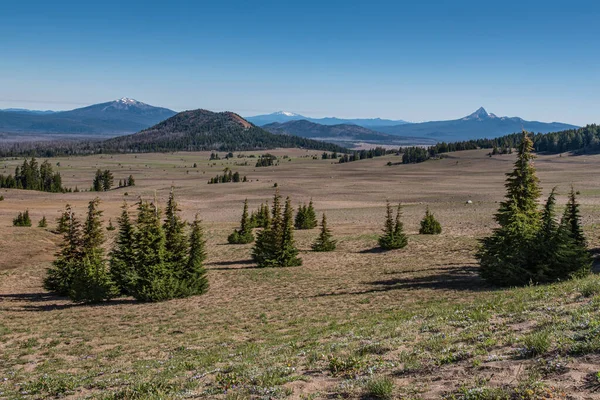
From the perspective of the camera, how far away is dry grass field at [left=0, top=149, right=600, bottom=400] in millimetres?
9211

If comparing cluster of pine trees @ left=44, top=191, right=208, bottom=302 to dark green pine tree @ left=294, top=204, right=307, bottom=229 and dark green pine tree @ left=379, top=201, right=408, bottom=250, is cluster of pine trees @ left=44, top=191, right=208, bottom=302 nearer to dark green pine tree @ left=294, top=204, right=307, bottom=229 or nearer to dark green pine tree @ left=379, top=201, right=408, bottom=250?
dark green pine tree @ left=379, top=201, right=408, bottom=250

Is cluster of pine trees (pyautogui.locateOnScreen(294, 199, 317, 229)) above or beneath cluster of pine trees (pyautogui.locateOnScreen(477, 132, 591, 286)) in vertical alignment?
beneath

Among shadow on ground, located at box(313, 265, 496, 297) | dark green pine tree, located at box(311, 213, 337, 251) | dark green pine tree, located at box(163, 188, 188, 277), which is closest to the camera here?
shadow on ground, located at box(313, 265, 496, 297)

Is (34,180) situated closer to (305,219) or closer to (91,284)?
(305,219)

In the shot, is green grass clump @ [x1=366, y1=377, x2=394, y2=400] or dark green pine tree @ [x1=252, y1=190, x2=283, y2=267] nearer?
green grass clump @ [x1=366, y1=377, x2=394, y2=400]

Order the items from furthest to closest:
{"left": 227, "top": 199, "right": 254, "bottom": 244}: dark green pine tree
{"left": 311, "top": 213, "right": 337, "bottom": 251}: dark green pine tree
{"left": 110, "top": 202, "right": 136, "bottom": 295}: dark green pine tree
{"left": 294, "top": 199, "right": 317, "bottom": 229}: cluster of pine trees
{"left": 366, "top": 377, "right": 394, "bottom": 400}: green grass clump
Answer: {"left": 294, "top": 199, "right": 317, "bottom": 229}: cluster of pine trees < {"left": 227, "top": 199, "right": 254, "bottom": 244}: dark green pine tree < {"left": 311, "top": 213, "right": 337, "bottom": 251}: dark green pine tree < {"left": 110, "top": 202, "right": 136, "bottom": 295}: dark green pine tree < {"left": 366, "top": 377, "right": 394, "bottom": 400}: green grass clump

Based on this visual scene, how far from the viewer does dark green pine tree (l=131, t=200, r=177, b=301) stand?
2767 centimetres

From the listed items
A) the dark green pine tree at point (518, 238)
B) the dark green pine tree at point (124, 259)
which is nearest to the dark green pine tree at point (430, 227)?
the dark green pine tree at point (518, 238)

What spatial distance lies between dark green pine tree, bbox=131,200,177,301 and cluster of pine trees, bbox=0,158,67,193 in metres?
113

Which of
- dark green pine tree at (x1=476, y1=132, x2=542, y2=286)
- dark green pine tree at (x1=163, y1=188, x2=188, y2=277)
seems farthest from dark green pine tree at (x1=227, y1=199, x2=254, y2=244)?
dark green pine tree at (x1=476, y1=132, x2=542, y2=286)

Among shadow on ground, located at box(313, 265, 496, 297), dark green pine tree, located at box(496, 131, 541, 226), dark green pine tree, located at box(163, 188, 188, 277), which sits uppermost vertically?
dark green pine tree, located at box(496, 131, 541, 226)

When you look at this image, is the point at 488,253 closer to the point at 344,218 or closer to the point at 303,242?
the point at 303,242

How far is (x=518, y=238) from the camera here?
80.8 feet

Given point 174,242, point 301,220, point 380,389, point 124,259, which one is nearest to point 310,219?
point 301,220
